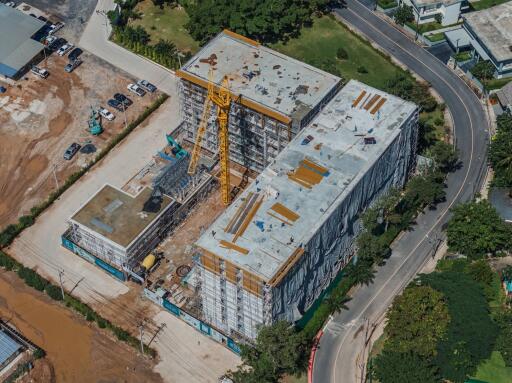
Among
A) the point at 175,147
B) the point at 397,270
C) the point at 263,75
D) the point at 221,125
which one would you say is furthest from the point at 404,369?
the point at 175,147

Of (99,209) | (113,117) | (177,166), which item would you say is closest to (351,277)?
(177,166)

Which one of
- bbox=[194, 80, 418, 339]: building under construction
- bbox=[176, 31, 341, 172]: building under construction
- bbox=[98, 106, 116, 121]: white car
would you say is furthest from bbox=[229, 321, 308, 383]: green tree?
bbox=[98, 106, 116, 121]: white car

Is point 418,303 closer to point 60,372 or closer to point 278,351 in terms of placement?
point 278,351

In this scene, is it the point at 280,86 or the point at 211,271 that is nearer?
the point at 211,271

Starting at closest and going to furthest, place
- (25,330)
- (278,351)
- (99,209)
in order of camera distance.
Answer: (278,351)
(25,330)
(99,209)

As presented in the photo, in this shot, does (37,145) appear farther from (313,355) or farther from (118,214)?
(313,355)

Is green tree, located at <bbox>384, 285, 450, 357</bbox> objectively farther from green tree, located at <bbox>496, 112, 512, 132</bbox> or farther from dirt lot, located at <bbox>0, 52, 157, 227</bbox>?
dirt lot, located at <bbox>0, 52, 157, 227</bbox>

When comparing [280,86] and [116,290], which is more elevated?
[280,86]

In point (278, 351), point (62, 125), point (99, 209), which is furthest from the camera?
point (62, 125)
